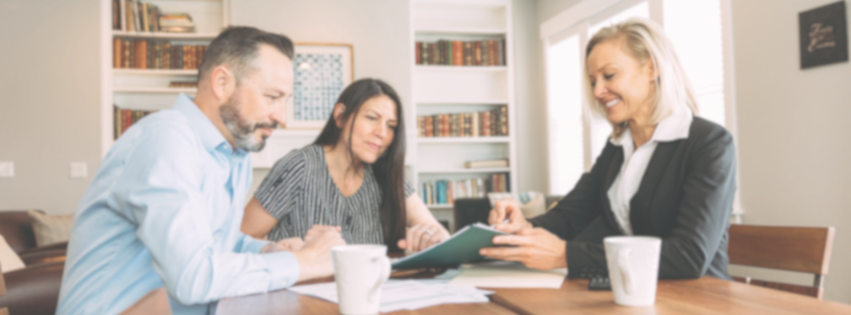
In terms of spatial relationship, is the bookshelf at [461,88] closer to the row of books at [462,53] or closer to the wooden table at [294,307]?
the row of books at [462,53]

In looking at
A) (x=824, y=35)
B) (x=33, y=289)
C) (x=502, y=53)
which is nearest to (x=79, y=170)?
(x=33, y=289)

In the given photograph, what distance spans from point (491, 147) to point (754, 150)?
2780 millimetres

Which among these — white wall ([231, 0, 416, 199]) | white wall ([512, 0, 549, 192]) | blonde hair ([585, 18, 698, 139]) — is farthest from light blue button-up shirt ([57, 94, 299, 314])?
white wall ([512, 0, 549, 192])

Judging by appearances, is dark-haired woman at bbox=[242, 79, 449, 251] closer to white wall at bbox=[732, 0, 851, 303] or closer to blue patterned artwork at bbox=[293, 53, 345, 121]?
white wall at bbox=[732, 0, 851, 303]

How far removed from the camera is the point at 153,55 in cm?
461

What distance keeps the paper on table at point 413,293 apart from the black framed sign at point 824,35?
2414 millimetres

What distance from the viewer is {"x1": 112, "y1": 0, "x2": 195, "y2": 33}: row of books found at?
4516mm

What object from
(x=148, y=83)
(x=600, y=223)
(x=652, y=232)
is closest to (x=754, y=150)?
(x=600, y=223)

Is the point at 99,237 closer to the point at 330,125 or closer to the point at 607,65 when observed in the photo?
the point at 330,125

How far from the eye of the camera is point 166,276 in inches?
36.3

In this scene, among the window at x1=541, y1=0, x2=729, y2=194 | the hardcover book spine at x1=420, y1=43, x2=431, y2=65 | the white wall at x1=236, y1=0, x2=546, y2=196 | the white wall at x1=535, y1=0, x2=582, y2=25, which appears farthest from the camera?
the hardcover book spine at x1=420, y1=43, x2=431, y2=65

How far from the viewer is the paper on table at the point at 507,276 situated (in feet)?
3.21

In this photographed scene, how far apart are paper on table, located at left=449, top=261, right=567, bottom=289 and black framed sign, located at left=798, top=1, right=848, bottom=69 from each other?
2.16m

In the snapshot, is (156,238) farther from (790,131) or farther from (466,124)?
(466,124)
